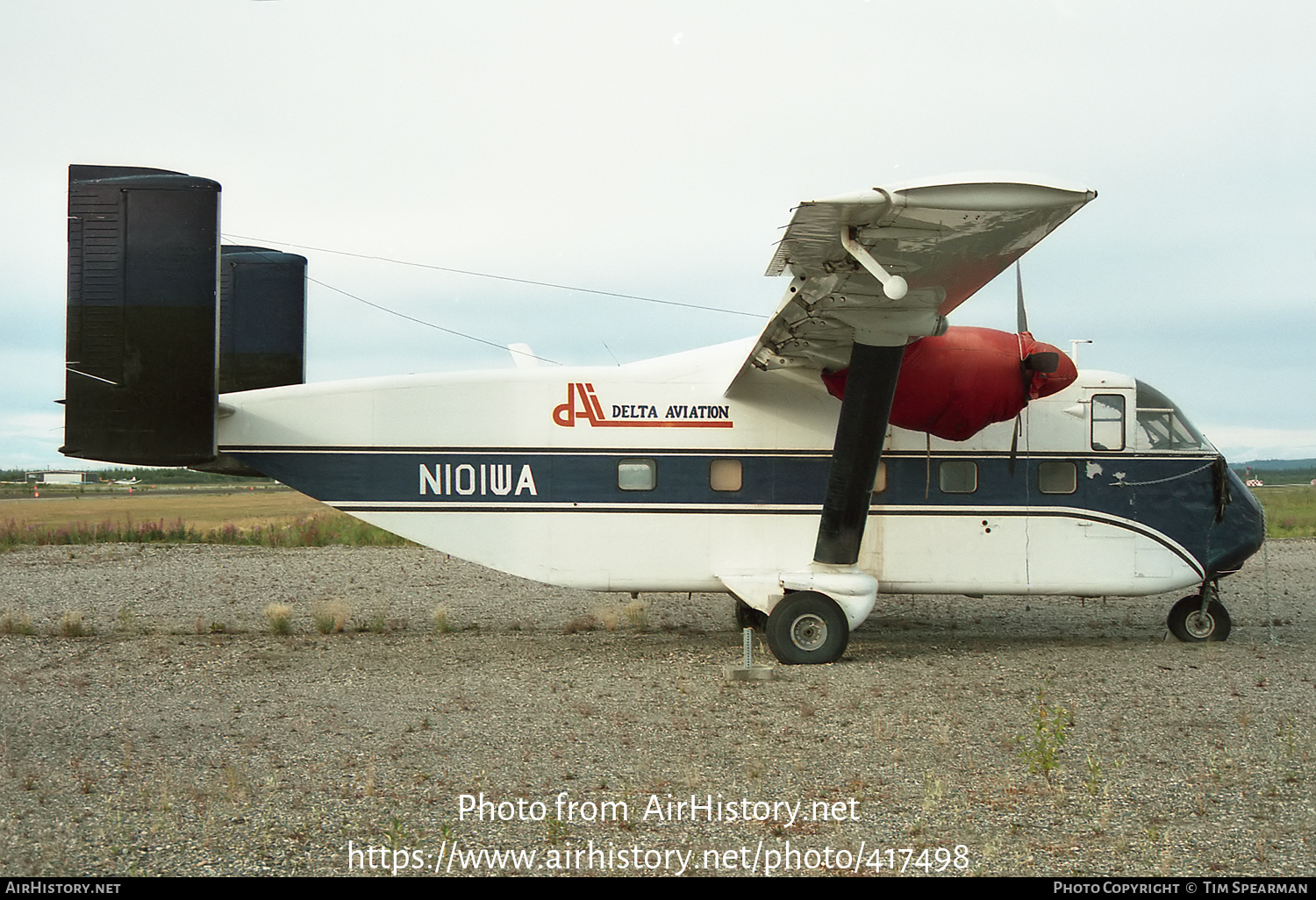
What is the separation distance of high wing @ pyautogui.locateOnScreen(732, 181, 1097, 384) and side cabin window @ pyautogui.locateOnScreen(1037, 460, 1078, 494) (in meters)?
2.83

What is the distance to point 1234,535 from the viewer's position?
9.88 metres

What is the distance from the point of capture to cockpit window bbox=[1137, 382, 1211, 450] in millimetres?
9977

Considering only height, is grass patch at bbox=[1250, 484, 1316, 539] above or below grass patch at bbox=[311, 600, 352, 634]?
below

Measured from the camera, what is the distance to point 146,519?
2808cm

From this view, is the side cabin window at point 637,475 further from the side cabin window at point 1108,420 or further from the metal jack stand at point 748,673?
the side cabin window at point 1108,420

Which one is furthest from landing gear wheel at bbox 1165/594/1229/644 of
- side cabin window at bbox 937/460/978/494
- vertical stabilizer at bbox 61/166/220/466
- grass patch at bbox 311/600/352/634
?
vertical stabilizer at bbox 61/166/220/466

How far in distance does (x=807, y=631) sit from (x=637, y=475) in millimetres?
2259

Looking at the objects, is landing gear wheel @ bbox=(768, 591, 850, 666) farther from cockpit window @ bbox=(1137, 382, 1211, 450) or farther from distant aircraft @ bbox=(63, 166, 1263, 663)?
cockpit window @ bbox=(1137, 382, 1211, 450)

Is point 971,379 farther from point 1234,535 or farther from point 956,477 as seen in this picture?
point 1234,535

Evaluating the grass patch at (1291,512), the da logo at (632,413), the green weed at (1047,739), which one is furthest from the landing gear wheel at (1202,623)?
the grass patch at (1291,512)

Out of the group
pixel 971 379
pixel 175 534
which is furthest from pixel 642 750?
pixel 175 534
